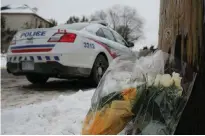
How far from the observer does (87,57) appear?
579 centimetres

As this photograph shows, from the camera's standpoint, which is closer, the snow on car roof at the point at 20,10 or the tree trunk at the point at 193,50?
the tree trunk at the point at 193,50

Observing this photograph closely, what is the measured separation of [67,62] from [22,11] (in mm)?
41433

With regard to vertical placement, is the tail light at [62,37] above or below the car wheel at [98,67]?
above

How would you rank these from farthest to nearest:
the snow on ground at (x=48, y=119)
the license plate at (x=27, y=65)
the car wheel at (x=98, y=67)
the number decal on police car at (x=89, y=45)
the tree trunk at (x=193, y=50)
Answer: the car wheel at (x=98, y=67), the number decal on police car at (x=89, y=45), the license plate at (x=27, y=65), the snow on ground at (x=48, y=119), the tree trunk at (x=193, y=50)

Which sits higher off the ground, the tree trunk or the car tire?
the tree trunk

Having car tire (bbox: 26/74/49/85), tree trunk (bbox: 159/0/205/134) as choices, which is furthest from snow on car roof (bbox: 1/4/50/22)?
tree trunk (bbox: 159/0/205/134)

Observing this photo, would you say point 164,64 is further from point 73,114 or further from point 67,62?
point 67,62

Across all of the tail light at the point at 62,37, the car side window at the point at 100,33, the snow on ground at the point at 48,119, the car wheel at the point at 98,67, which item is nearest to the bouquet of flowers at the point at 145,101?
the snow on ground at the point at 48,119

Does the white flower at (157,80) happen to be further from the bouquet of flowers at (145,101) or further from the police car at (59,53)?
the police car at (59,53)

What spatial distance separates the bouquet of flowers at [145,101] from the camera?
5.28ft

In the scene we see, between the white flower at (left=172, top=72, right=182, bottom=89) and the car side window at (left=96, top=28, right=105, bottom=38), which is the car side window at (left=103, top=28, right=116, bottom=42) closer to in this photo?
the car side window at (left=96, top=28, right=105, bottom=38)

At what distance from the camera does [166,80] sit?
5.44 feet

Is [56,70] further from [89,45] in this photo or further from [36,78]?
[36,78]

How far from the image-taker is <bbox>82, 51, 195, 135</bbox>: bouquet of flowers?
1609 mm
